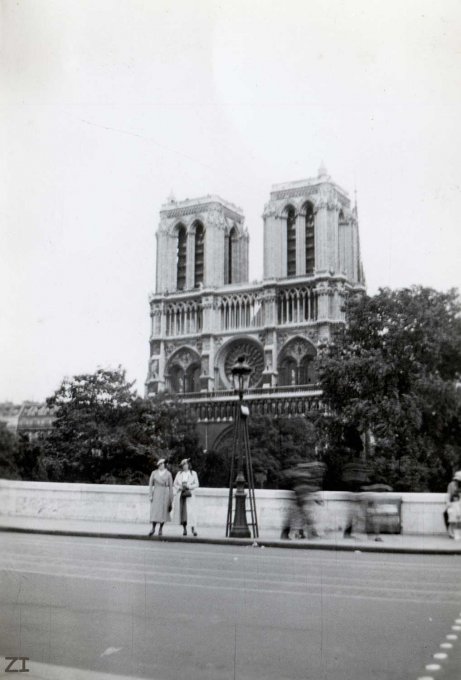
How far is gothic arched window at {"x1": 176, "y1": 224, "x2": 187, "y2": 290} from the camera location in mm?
79500

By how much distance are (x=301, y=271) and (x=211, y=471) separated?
2930 cm

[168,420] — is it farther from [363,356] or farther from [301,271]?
[301,271]

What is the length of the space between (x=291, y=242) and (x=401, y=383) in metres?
49.5

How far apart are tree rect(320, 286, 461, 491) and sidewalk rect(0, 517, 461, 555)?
2.50 metres

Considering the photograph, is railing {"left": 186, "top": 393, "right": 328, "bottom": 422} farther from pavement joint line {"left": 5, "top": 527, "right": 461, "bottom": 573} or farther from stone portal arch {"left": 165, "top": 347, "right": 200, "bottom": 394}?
pavement joint line {"left": 5, "top": 527, "right": 461, "bottom": 573}

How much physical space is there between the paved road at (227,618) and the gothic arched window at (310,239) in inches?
2535

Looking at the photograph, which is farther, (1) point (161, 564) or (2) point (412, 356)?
(2) point (412, 356)

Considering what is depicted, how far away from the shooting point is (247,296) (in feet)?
247

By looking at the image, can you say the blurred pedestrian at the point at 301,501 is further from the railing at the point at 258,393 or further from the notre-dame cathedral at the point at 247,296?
the notre-dame cathedral at the point at 247,296

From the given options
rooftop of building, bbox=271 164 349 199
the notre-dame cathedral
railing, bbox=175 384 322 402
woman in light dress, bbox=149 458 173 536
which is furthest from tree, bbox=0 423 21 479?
rooftop of building, bbox=271 164 349 199

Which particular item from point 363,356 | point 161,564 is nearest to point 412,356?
point 363,356

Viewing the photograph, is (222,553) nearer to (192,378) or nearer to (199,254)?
(192,378)

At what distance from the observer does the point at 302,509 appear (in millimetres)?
13586

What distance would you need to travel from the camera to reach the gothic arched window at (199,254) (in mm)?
78625
